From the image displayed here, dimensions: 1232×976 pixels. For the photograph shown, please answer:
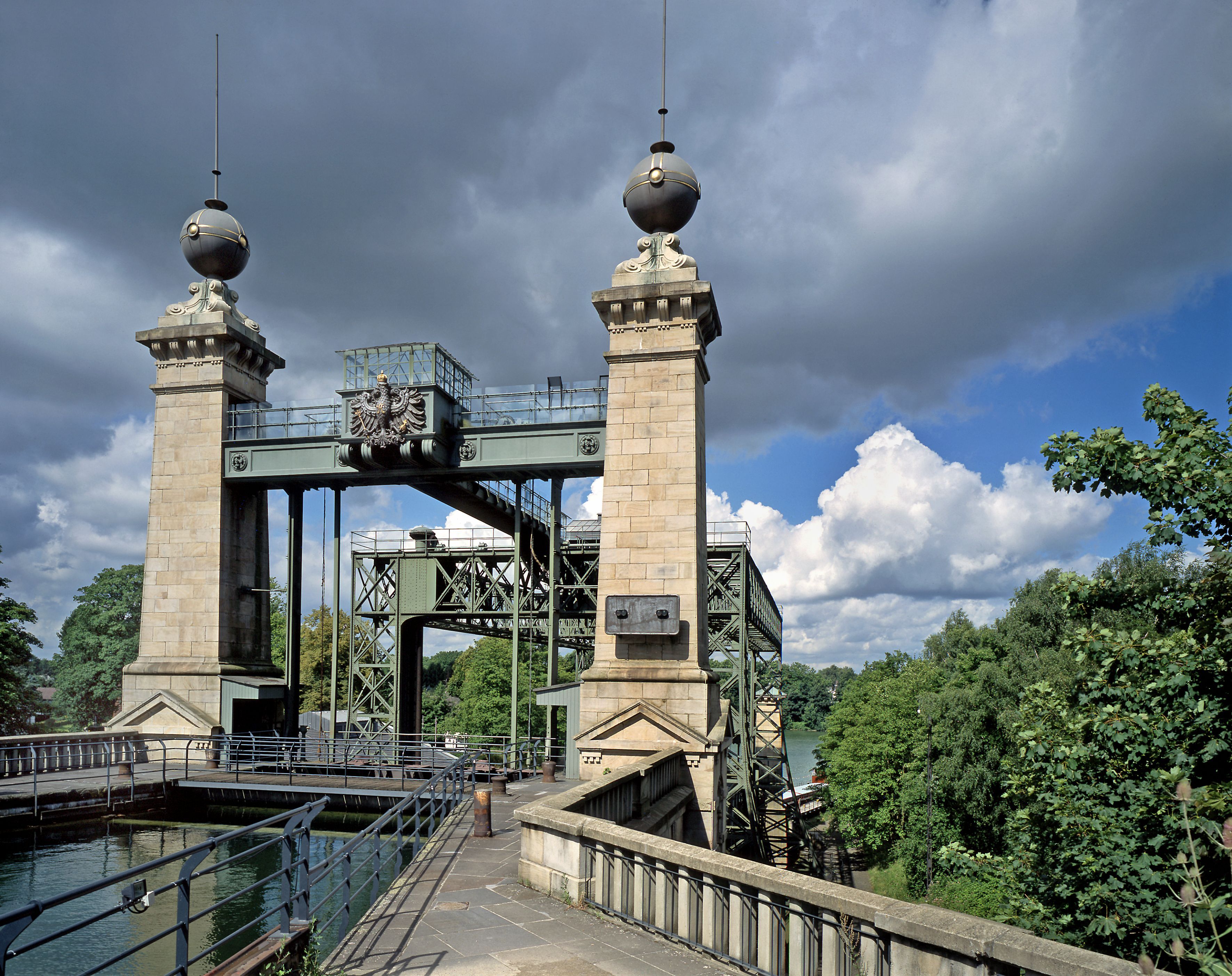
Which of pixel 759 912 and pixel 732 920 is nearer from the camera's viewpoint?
pixel 759 912

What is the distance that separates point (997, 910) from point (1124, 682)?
4324mm

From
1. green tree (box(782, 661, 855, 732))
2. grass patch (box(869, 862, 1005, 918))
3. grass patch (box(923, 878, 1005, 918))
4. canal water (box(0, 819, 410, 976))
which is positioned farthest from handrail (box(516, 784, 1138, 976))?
green tree (box(782, 661, 855, 732))

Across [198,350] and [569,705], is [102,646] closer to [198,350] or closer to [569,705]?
[198,350]

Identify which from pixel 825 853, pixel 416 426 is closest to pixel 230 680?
pixel 416 426

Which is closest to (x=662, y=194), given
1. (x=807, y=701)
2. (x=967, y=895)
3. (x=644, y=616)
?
(x=644, y=616)

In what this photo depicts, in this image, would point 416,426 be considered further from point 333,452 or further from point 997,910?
point 997,910

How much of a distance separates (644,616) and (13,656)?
104 feet

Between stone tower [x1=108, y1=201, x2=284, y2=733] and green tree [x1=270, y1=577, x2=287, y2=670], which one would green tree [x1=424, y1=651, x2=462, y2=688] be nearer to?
green tree [x1=270, y1=577, x2=287, y2=670]

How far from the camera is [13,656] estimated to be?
35531 mm

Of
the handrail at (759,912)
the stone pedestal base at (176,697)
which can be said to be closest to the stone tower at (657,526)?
the handrail at (759,912)

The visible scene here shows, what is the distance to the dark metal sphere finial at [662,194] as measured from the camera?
1919 cm

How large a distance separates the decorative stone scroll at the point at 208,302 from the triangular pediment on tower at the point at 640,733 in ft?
51.4

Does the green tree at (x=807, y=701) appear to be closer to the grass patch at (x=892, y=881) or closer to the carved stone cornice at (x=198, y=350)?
the grass patch at (x=892, y=881)

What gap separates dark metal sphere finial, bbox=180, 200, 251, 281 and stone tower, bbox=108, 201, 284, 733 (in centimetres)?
3
